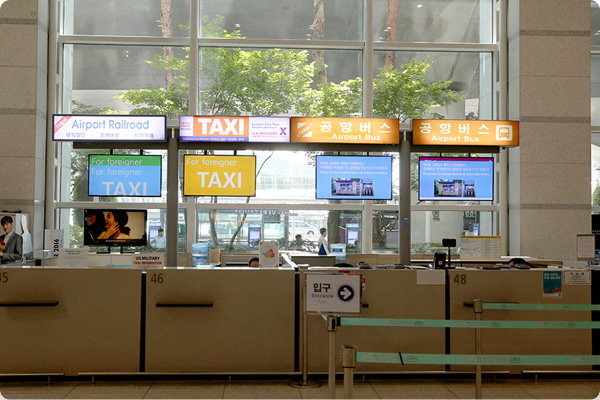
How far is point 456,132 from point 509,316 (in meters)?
3.01

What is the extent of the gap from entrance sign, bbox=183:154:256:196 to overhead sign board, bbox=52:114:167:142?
776 mm

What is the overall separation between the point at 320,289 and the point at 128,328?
2352 mm

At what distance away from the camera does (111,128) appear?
24.4 ft

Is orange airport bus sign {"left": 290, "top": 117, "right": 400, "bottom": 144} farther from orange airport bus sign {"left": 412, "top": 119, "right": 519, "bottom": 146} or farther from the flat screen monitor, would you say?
the flat screen monitor

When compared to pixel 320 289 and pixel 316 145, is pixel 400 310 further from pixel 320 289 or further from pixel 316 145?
pixel 316 145

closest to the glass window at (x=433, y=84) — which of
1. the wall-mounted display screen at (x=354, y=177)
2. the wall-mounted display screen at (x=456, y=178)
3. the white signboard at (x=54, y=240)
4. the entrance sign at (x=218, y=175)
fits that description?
the wall-mounted display screen at (x=456, y=178)

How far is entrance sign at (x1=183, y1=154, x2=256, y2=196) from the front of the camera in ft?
26.1

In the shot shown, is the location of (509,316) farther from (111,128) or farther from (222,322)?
(111,128)

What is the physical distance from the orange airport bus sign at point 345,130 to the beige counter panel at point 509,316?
8.89 feet

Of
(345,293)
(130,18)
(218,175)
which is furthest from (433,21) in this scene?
(345,293)

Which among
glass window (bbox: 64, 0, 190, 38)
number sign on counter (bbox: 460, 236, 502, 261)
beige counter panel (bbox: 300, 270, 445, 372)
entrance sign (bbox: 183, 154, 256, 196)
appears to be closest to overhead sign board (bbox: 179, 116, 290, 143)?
entrance sign (bbox: 183, 154, 256, 196)

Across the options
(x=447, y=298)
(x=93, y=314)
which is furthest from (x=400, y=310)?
(x=93, y=314)

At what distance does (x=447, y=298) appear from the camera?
571 centimetres

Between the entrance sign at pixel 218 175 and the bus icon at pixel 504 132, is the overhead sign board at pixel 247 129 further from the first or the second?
the bus icon at pixel 504 132
